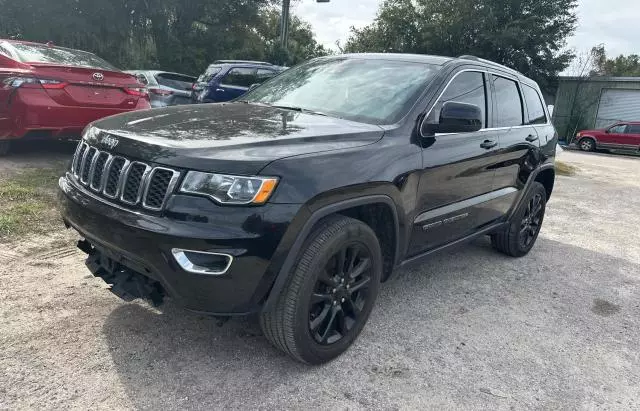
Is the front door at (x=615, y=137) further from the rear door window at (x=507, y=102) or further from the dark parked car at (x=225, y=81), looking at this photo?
the rear door window at (x=507, y=102)

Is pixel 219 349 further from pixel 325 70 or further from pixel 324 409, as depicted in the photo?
pixel 325 70

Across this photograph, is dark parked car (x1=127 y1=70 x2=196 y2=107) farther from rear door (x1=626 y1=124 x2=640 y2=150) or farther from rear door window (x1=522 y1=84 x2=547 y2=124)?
rear door (x1=626 y1=124 x2=640 y2=150)

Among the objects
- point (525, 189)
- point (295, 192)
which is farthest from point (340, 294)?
point (525, 189)

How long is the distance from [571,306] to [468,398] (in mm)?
1865

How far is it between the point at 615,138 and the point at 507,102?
22.9 m

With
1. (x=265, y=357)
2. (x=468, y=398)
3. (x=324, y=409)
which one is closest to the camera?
(x=324, y=409)

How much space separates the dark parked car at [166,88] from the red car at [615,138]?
20135 millimetres

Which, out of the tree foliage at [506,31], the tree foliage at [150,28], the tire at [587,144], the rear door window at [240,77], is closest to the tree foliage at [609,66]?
the tree foliage at [506,31]

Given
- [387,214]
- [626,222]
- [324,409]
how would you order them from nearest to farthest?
[324,409], [387,214], [626,222]

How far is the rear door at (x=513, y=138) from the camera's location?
4328 millimetres

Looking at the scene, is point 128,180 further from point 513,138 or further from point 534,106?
point 534,106

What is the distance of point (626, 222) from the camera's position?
24.7ft

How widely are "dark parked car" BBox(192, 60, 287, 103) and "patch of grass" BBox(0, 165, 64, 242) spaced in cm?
526

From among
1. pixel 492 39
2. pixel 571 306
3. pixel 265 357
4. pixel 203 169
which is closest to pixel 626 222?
pixel 571 306
